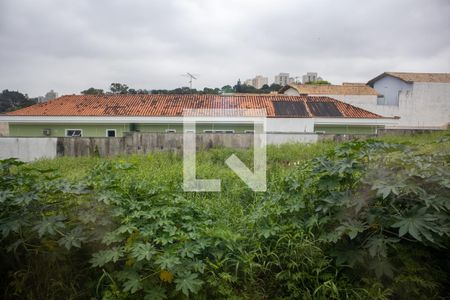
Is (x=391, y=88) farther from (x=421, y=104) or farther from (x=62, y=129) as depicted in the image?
(x=62, y=129)

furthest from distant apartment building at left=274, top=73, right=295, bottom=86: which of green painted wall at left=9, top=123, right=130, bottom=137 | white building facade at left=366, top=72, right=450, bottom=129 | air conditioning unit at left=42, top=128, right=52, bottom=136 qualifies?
air conditioning unit at left=42, top=128, right=52, bottom=136

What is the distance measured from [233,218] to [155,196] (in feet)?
3.08

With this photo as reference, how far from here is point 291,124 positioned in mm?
15242

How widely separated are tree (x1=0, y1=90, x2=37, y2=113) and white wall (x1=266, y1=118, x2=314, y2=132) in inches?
A: 538

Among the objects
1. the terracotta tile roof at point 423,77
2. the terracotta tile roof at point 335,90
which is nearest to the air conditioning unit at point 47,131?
the terracotta tile roof at point 335,90

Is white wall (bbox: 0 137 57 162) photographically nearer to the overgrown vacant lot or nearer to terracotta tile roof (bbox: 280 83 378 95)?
the overgrown vacant lot

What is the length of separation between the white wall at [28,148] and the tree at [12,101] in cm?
742

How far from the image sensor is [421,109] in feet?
63.7

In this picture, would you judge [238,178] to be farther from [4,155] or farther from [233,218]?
[4,155]

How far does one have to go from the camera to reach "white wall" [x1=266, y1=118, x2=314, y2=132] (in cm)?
1516

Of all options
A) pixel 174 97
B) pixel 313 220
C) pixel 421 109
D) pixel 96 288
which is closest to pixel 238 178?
pixel 313 220

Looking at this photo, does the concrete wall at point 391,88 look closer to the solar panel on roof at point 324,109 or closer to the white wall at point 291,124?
the solar panel on roof at point 324,109

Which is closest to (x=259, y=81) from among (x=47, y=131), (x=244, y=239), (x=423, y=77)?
(x=423, y=77)

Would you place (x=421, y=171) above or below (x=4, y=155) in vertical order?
above
